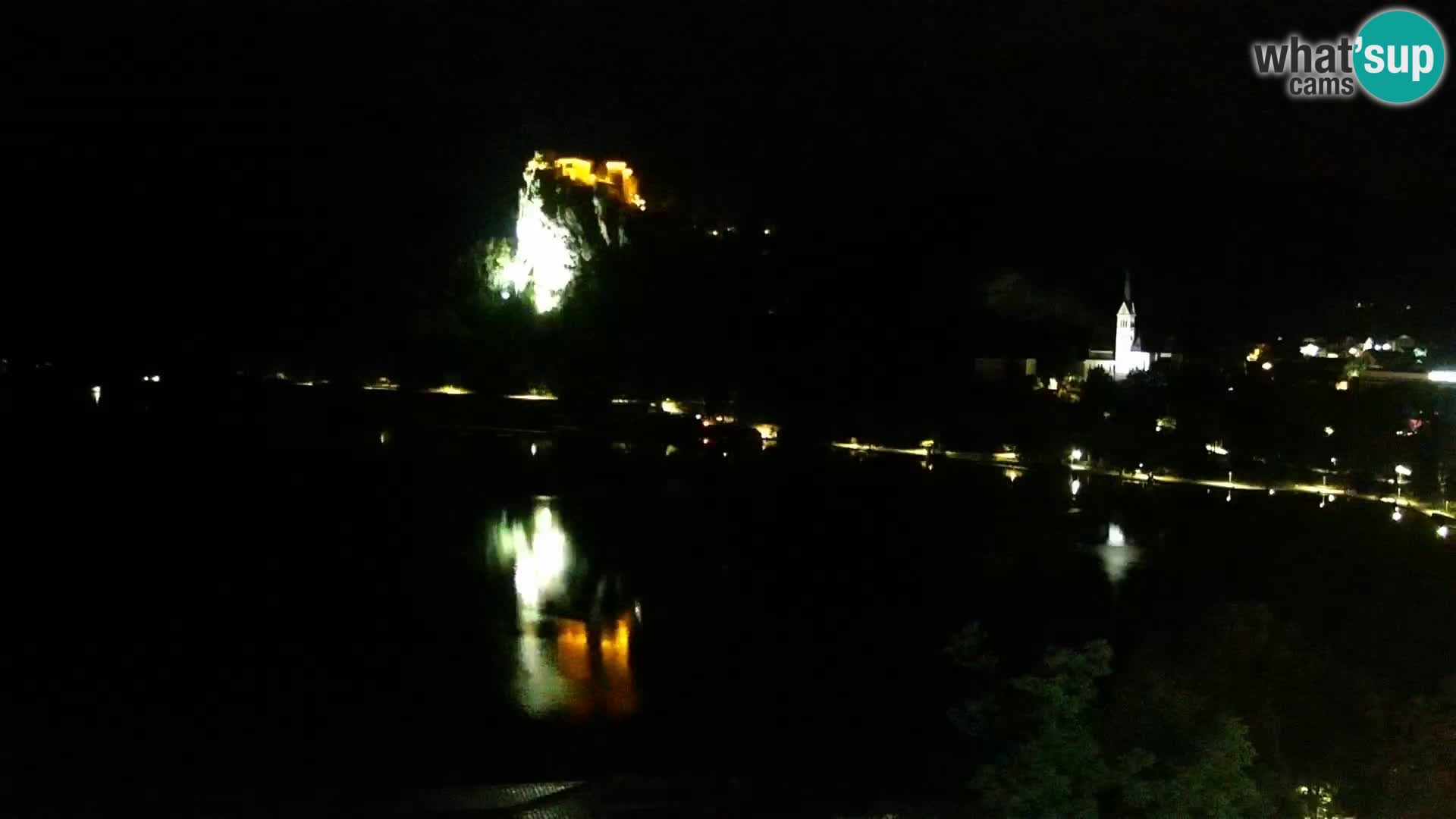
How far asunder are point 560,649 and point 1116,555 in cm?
458

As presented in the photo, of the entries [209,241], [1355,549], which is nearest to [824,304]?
[1355,549]

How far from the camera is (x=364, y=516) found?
9164 mm

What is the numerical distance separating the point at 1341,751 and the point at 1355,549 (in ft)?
22.6

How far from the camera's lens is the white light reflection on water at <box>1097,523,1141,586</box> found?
7754 millimetres

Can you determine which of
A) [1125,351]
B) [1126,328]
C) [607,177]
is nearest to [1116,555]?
[1125,351]

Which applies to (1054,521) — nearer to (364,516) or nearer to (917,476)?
(917,476)

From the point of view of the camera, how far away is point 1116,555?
27.7ft

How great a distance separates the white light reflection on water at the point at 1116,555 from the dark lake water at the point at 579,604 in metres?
0.04

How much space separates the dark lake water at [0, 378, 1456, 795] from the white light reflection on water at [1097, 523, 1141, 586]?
0.04 m

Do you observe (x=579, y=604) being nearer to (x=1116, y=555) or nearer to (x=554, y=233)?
(x=1116, y=555)

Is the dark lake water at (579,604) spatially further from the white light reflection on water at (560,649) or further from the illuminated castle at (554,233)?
the illuminated castle at (554,233)

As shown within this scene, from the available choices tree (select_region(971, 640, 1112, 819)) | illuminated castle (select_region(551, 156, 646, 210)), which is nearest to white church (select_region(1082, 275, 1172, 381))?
illuminated castle (select_region(551, 156, 646, 210))

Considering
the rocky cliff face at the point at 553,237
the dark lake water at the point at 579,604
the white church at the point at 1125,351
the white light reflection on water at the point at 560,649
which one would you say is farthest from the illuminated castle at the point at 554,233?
the white light reflection on water at the point at 560,649

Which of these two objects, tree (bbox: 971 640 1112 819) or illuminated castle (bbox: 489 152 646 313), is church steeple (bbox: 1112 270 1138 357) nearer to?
illuminated castle (bbox: 489 152 646 313)
